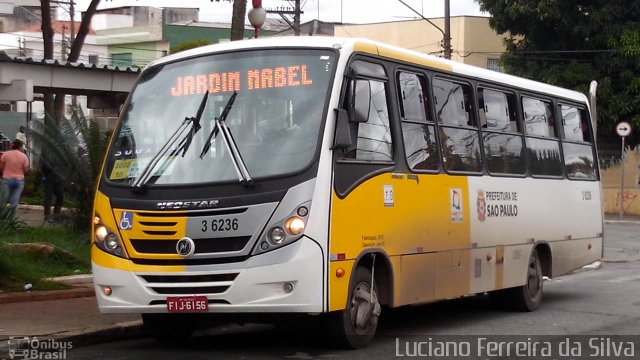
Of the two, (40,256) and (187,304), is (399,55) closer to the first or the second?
(187,304)

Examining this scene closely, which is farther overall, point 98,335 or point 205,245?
point 98,335

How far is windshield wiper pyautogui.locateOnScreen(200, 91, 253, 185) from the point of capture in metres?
8.96

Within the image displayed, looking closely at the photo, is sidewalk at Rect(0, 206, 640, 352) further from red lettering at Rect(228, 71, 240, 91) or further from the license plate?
red lettering at Rect(228, 71, 240, 91)

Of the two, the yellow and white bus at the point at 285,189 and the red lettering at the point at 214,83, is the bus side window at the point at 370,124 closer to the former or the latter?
the yellow and white bus at the point at 285,189

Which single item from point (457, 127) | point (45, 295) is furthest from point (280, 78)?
point (45, 295)

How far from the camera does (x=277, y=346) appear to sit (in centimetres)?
1000

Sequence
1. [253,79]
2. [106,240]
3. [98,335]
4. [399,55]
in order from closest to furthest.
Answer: [106,240] < [253,79] < [98,335] < [399,55]

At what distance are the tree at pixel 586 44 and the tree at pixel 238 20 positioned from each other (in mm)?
18592

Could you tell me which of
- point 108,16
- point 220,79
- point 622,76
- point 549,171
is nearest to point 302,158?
point 220,79

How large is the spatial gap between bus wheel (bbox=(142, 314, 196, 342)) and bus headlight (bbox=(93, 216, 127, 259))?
963 millimetres

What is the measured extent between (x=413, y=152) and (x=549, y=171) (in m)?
3.98

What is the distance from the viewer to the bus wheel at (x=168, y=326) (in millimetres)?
10062

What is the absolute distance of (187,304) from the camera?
8945 millimetres

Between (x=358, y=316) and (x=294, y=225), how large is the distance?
131cm
